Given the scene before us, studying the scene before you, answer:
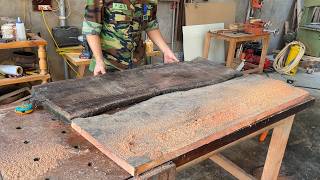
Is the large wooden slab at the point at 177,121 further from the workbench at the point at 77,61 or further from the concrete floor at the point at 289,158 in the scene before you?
the workbench at the point at 77,61

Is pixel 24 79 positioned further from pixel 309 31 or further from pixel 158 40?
pixel 309 31

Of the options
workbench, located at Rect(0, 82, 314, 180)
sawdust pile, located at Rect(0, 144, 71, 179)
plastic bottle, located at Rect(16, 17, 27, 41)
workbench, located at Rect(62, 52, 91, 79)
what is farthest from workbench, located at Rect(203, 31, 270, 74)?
sawdust pile, located at Rect(0, 144, 71, 179)

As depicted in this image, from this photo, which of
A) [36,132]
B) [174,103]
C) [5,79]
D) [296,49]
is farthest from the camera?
[296,49]

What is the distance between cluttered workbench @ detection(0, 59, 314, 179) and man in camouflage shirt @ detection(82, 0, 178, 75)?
0.25 metres

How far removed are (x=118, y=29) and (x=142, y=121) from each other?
0.83 metres

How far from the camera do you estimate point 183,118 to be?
3.42 ft

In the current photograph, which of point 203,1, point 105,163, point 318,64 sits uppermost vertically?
point 203,1

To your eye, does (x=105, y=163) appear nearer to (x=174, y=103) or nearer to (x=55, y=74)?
(x=174, y=103)

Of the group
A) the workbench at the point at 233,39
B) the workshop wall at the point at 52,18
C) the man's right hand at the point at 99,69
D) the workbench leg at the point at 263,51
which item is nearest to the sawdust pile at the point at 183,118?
the man's right hand at the point at 99,69

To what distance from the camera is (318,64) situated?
4.96 m

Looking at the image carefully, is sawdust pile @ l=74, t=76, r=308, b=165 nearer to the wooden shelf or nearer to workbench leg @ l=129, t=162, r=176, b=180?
workbench leg @ l=129, t=162, r=176, b=180

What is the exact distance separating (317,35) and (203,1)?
90.6 inches

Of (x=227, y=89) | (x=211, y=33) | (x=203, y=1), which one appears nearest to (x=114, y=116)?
(x=227, y=89)

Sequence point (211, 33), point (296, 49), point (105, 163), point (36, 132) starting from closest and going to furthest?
point (105, 163) < point (36, 132) < point (211, 33) < point (296, 49)
